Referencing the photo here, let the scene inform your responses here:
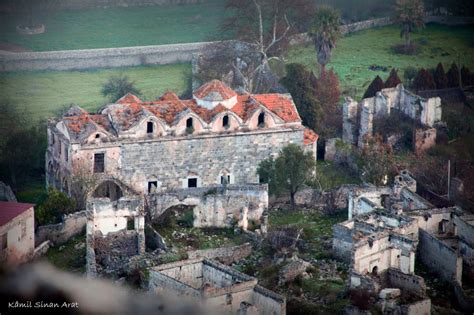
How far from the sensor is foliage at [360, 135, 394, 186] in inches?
2584

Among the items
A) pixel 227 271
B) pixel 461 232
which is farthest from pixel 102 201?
pixel 461 232

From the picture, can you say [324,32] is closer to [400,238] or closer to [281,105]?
[281,105]

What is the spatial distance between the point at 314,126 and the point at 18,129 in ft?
39.9

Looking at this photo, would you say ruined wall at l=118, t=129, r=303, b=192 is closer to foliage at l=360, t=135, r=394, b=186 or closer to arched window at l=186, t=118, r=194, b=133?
arched window at l=186, t=118, r=194, b=133

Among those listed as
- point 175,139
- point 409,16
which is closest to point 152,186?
point 175,139

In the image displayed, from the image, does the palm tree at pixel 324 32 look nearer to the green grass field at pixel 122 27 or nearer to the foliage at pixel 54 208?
the green grass field at pixel 122 27

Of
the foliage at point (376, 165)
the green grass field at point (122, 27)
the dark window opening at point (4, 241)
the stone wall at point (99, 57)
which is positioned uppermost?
the green grass field at point (122, 27)

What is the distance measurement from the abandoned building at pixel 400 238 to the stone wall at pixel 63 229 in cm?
914

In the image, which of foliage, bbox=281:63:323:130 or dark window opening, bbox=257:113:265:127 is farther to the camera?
foliage, bbox=281:63:323:130

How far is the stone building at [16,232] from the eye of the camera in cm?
5762

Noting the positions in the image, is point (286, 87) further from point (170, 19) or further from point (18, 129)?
point (170, 19)

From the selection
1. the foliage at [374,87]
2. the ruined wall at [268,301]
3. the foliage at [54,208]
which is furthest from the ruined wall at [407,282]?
the foliage at [374,87]

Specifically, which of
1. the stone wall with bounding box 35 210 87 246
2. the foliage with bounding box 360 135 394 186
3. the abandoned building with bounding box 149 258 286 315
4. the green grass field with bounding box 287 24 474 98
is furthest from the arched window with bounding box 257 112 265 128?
the abandoned building with bounding box 149 258 286 315

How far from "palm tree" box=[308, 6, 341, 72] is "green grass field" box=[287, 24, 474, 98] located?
153cm
